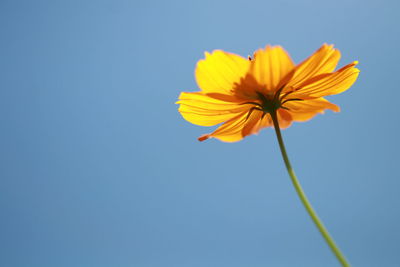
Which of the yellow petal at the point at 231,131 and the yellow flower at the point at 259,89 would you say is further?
the yellow petal at the point at 231,131

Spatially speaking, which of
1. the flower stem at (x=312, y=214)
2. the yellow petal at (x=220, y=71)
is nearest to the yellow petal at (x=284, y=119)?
the yellow petal at (x=220, y=71)

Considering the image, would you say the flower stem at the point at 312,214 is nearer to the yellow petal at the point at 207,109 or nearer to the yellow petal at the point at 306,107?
the yellow petal at the point at 306,107

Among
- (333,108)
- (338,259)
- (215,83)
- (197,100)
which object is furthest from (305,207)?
(197,100)

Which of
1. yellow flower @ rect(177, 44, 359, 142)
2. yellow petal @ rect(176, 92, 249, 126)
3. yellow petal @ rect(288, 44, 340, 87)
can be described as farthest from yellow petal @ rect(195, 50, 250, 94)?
yellow petal @ rect(288, 44, 340, 87)

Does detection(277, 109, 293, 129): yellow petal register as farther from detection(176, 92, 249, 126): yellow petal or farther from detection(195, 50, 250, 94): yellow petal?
detection(195, 50, 250, 94): yellow petal

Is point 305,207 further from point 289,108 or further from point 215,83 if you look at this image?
point 289,108

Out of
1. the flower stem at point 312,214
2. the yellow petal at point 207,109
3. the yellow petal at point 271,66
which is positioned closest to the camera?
the flower stem at point 312,214

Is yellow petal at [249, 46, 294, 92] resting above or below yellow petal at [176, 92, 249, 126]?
below
